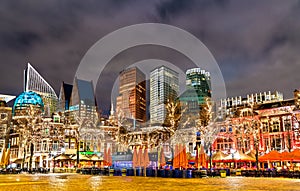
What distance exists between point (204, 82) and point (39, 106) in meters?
64.7

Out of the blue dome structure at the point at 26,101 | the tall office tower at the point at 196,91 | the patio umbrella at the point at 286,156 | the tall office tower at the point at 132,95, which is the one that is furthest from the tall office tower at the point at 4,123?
the patio umbrella at the point at 286,156

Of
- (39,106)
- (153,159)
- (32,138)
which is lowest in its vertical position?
(153,159)

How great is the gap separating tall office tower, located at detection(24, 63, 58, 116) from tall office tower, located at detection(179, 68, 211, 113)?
54.0 m

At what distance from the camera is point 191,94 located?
131125mm

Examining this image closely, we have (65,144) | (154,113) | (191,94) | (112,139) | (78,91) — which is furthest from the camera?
(78,91)

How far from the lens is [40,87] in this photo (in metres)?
144

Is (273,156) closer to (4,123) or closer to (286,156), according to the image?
(286,156)

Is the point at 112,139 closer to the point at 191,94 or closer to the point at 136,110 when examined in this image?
the point at 191,94

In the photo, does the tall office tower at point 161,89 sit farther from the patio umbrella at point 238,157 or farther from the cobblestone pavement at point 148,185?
the cobblestone pavement at point 148,185

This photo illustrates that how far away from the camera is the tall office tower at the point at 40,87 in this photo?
439 feet

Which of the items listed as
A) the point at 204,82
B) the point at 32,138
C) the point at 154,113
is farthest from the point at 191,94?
the point at 32,138

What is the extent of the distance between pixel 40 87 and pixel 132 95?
42740 mm

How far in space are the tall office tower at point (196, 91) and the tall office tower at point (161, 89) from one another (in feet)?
16.0

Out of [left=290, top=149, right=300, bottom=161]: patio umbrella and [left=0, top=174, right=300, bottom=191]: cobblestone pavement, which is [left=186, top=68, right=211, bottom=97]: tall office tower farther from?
[left=0, top=174, right=300, bottom=191]: cobblestone pavement
